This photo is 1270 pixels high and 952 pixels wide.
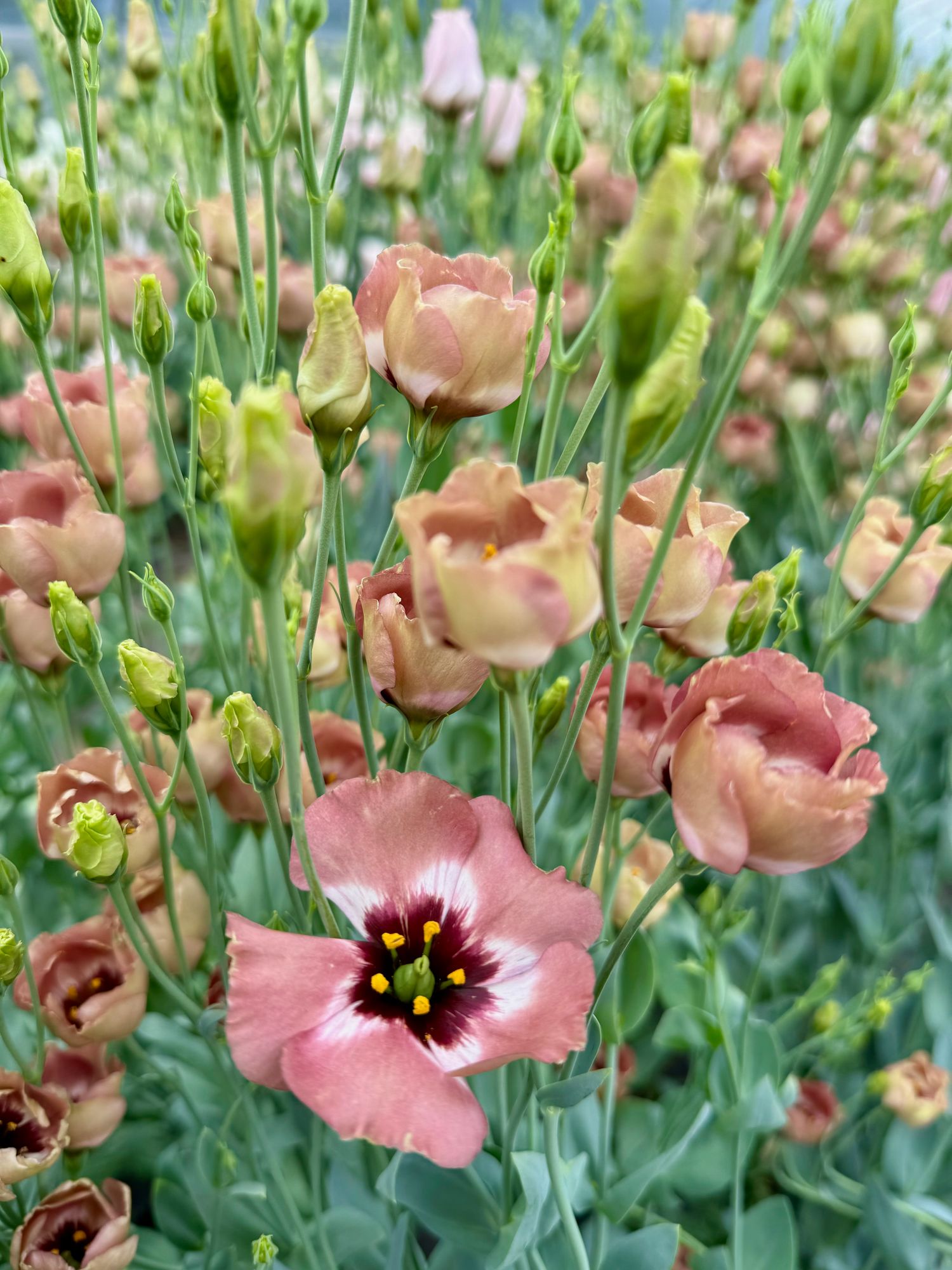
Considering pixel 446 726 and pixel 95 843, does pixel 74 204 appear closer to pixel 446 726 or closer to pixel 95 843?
pixel 95 843

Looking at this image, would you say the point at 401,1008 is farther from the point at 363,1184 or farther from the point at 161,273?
the point at 161,273

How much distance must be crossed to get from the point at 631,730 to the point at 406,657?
10cm

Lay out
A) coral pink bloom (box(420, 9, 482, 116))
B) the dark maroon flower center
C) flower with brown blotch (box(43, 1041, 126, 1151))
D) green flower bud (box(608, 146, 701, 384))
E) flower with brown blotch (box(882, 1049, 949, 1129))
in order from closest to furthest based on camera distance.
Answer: green flower bud (box(608, 146, 701, 384))
the dark maroon flower center
flower with brown blotch (box(43, 1041, 126, 1151))
flower with brown blotch (box(882, 1049, 949, 1129))
coral pink bloom (box(420, 9, 482, 116))

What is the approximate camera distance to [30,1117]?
37 cm

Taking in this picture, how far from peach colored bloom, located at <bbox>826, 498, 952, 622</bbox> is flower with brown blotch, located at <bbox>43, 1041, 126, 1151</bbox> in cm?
39

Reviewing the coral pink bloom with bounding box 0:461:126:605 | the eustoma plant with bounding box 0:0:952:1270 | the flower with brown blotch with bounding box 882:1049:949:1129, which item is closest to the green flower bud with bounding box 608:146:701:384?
the eustoma plant with bounding box 0:0:952:1270

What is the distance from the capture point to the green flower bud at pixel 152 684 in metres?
0.28

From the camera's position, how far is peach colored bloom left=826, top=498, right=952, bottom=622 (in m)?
0.43

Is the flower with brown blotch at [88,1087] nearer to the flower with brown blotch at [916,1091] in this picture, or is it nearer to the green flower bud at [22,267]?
the green flower bud at [22,267]

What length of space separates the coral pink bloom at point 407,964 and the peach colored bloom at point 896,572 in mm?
240

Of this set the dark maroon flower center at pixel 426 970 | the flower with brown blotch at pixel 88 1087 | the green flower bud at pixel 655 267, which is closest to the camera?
the green flower bud at pixel 655 267

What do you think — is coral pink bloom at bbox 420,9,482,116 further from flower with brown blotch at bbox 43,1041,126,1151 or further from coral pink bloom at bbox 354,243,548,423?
flower with brown blotch at bbox 43,1041,126,1151

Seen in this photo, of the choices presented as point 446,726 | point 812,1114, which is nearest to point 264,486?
point 446,726

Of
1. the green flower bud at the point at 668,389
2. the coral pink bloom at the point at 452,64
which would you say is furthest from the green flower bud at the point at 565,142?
the coral pink bloom at the point at 452,64
